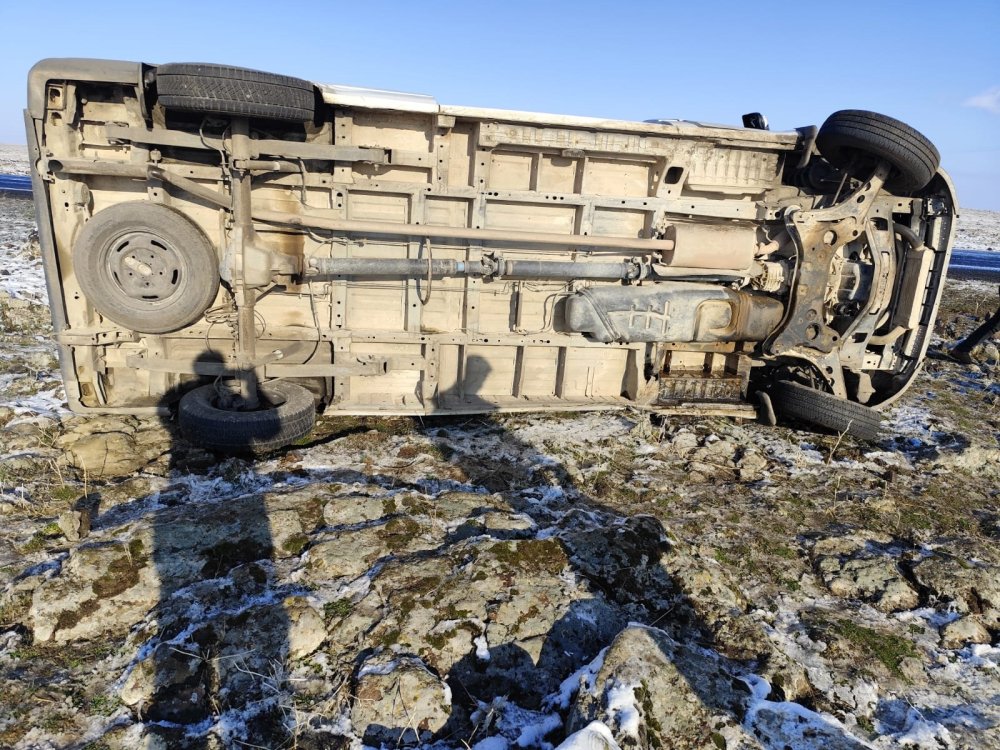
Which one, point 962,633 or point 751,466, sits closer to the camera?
point 962,633

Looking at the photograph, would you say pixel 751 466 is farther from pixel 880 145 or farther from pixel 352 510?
pixel 352 510

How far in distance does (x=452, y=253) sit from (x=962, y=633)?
15.9 ft

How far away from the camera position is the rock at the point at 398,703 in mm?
2609

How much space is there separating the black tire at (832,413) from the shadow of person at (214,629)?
5.33 m

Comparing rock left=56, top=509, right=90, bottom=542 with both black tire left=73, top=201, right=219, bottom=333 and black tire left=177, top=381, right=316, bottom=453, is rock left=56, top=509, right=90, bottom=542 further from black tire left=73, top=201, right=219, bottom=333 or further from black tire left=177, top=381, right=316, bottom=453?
black tire left=73, top=201, right=219, bottom=333

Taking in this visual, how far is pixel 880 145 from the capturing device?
17.9ft

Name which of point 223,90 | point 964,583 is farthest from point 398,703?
point 223,90

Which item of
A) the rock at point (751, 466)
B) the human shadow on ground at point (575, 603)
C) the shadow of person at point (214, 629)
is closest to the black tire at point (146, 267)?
the shadow of person at point (214, 629)

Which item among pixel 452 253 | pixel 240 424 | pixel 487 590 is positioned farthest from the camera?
pixel 452 253

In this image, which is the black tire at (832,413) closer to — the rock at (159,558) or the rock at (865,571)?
the rock at (865,571)

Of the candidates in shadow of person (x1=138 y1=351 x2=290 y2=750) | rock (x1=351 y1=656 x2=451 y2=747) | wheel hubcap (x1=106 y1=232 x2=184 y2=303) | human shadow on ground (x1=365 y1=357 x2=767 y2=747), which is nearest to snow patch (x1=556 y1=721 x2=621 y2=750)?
human shadow on ground (x1=365 y1=357 x2=767 y2=747)

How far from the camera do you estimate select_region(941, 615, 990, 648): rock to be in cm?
349

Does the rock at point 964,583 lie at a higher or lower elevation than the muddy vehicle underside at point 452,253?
lower

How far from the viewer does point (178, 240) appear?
4812 millimetres
